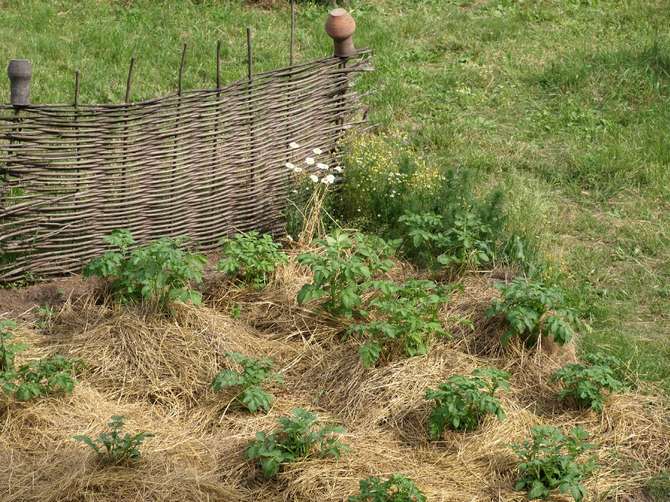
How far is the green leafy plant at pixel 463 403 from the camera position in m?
5.43

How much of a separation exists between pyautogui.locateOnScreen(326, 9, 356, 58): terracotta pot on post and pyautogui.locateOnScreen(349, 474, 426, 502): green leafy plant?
348cm

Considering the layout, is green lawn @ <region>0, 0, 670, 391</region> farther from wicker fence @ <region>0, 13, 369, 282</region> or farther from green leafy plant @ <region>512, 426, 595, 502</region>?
wicker fence @ <region>0, 13, 369, 282</region>

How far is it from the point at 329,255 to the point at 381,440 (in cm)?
128

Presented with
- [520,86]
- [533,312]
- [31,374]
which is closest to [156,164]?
[31,374]

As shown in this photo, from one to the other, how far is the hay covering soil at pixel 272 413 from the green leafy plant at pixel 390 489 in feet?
0.81

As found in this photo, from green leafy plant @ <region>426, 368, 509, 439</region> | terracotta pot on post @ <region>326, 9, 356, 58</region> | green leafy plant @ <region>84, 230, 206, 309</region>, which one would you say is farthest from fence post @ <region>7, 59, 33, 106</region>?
green leafy plant @ <region>426, 368, 509, 439</region>

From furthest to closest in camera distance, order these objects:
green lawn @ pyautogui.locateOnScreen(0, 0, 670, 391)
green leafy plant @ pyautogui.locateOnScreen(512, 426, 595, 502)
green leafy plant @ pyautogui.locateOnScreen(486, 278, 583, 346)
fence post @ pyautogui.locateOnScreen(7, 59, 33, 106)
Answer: green lawn @ pyautogui.locateOnScreen(0, 0, 670, 391) < fence post @ pyautogui.locateOnScreen(7, 59, 33, 106) < green leafy plant @ pyautogui.locateOnScreen(486, 278, 583, 346) < green leafy plant @ pyautogui.locateOnScreen(512, 426, 595, 502)

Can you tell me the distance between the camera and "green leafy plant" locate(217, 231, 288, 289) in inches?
263

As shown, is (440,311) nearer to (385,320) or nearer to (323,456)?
(385,320)

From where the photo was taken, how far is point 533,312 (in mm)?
6008

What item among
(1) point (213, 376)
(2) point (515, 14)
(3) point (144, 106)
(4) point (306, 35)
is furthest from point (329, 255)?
(2) point (515, 14)

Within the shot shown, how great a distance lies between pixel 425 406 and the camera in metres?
5.73

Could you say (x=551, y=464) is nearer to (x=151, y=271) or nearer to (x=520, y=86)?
(x=151, y=271)

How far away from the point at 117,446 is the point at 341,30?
3.44 metres
